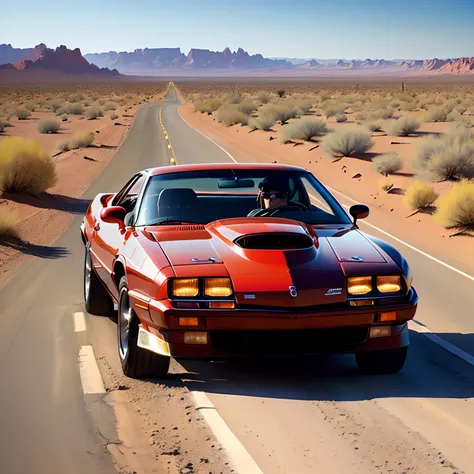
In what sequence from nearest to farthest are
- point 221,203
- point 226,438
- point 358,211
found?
point 226,438 → point 358,211 → point 221,203

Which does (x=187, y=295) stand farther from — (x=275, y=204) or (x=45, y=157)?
(x=45, y=157)

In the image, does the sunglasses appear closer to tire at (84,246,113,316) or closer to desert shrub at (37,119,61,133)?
tire at (84,246,113,316)

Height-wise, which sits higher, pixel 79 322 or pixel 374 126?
pixel 79 322

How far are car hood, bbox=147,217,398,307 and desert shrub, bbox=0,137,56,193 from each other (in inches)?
557

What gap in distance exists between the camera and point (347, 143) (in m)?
28.8

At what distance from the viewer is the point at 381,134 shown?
3844 cm

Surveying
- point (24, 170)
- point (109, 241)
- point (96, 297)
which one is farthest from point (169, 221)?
point (24, 170)

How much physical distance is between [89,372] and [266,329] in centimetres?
173

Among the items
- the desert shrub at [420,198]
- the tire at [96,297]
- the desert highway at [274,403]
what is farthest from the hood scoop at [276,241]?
the desert shrub at [420,198]

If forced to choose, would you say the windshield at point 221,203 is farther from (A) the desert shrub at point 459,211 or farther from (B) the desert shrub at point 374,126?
(B) the desert shrub at point 374,126

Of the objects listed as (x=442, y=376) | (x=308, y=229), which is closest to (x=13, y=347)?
(x=308, y=229)

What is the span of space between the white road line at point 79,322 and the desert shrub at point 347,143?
2122 cm

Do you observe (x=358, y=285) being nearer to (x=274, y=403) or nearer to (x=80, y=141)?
(x=274, y=403)

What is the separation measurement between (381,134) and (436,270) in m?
27.1
